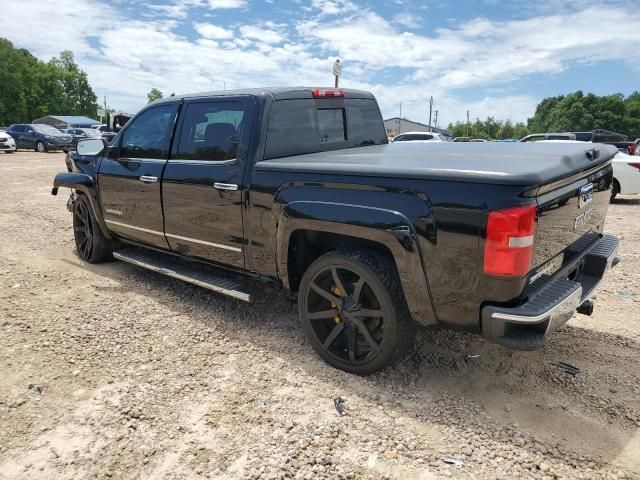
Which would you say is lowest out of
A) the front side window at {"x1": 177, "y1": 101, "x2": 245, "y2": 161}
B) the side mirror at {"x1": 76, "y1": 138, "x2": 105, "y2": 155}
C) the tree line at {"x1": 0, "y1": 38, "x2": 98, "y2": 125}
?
the side mirror at {"x1": 76, "y1": 138, "x2": 105, "y2": 155}

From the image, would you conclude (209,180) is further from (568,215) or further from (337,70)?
(337,70)

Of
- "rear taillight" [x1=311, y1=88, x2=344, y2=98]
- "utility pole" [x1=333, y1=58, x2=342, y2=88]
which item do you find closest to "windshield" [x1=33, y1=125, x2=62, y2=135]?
"utility pole" [x1=333, y1=58, x2=342, y2=88]

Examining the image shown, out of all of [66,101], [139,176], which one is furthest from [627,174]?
[66,101]

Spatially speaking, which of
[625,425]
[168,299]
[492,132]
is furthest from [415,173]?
[492,132]

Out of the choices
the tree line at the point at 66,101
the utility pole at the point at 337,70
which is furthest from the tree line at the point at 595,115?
the utility pole at the point at 337,70

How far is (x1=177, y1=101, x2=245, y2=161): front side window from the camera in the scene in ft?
12.0

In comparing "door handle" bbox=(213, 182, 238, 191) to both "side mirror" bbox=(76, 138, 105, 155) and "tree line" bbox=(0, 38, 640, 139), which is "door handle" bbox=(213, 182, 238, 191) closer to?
"side mirror" bbox=(76, 138, 105, 155)

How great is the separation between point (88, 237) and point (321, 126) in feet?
10.4

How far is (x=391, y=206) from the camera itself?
106 inches

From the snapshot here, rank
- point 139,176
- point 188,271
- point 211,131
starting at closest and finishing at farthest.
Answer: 1. point 211,131
2. point 188,271
3. point 139,176

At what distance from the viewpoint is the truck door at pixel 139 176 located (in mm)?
4277

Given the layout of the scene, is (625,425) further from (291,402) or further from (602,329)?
(291,402)

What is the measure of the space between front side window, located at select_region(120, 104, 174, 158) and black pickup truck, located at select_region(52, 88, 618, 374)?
0.06 feet

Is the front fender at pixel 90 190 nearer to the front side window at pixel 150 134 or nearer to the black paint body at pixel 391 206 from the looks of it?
→ the front side window at pixel 150 134
